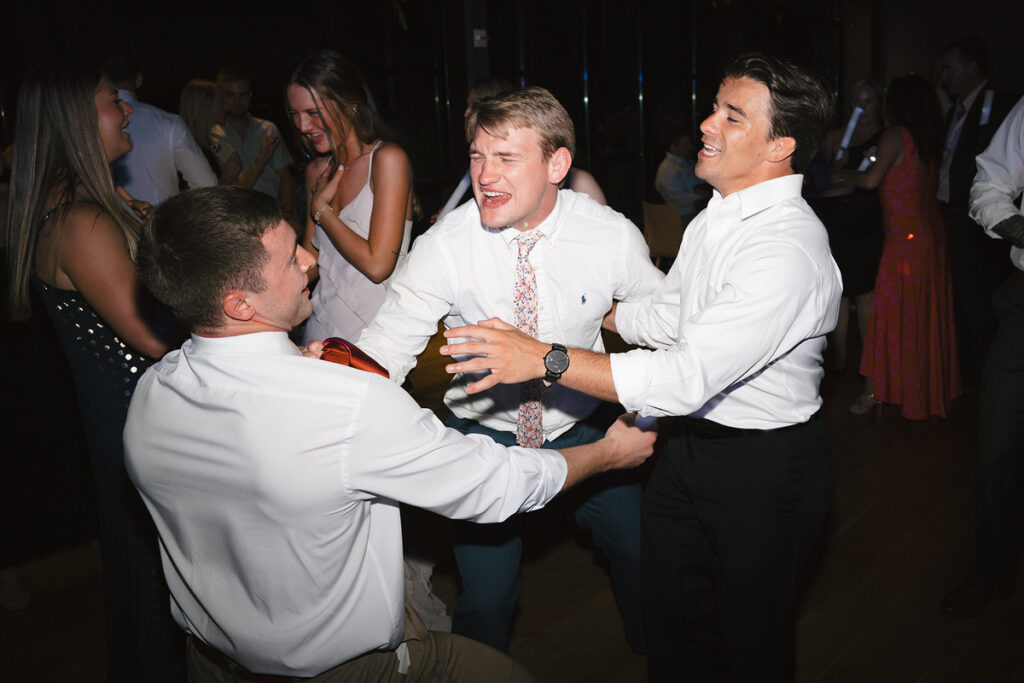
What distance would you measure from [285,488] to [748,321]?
93 centimetres

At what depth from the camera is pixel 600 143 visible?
8234 mm

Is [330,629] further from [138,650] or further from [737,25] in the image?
[737,25]

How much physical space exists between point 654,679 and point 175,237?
158 centimetres

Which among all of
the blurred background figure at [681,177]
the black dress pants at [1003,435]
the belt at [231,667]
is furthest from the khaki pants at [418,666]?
the blurred background figure at [681,177]

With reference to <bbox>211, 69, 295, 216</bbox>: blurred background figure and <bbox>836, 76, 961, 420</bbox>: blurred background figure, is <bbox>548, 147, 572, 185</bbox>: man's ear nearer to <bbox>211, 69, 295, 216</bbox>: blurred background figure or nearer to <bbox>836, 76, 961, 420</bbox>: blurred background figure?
<bbox>836, 76, 961, 420</bbox>: blurred background figure

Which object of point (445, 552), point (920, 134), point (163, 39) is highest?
point (163, 39)

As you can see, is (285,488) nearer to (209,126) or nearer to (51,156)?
(51,156)

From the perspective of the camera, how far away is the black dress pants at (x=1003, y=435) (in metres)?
2.38

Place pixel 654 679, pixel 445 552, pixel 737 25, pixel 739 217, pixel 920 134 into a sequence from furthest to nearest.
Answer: pixel 737 25 → pixel 920 134 → pixel 445 552 → pixel 654 679 → pixel 739 217

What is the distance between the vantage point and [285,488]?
119 centimetres

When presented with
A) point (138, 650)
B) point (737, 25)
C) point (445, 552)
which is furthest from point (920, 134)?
point (737, 25)

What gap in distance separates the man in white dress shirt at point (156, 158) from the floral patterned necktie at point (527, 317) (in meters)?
2.14

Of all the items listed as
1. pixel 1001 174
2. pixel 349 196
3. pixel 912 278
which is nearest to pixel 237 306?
pixel 349 196

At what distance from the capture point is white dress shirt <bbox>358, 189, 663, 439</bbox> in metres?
1.98
